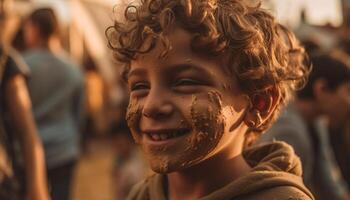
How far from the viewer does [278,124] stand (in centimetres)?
390

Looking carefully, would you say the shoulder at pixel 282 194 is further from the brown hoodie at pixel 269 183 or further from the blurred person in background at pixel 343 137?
the blurred person in background at pixel 343 137

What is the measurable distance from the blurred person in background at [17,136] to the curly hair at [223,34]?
5.18 feet

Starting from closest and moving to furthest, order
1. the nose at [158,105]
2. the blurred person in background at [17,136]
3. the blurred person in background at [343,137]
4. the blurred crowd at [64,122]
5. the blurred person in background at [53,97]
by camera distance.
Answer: the nose at [158,105] < the blurred person in background at [17,136] < the blurred crowd at [64,122] < the blurred person in background at [343,137] < the blurred person in background at [53,97]

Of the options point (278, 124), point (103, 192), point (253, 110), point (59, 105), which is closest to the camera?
point (253, 110)

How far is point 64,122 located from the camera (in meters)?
5.56

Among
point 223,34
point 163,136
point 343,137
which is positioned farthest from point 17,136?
point 223,34

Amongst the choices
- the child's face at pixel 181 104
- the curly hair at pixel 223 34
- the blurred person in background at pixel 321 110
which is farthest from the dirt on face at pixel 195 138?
the blurred person in background at pixel 321 110

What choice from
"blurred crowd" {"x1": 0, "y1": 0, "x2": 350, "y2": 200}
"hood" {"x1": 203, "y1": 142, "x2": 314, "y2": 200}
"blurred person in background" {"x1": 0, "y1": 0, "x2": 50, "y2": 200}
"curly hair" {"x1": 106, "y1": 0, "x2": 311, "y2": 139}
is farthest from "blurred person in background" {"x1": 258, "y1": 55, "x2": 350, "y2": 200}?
"curly hair" {"x1": 106, "y1": 0, "x2": 311, "y2": 139}

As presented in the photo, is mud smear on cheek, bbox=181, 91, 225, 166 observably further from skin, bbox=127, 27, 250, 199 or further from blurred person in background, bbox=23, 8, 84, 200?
blurred person in background, bbox=23, 8, 84, 200

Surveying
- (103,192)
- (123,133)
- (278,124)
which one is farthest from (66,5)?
(278,124)

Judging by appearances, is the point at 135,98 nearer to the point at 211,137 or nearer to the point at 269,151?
the point at 211,137

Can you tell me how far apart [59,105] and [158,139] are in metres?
3.62

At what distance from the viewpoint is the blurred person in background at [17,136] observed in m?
3.62

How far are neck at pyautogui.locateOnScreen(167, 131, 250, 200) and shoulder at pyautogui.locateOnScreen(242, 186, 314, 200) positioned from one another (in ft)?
0.39
